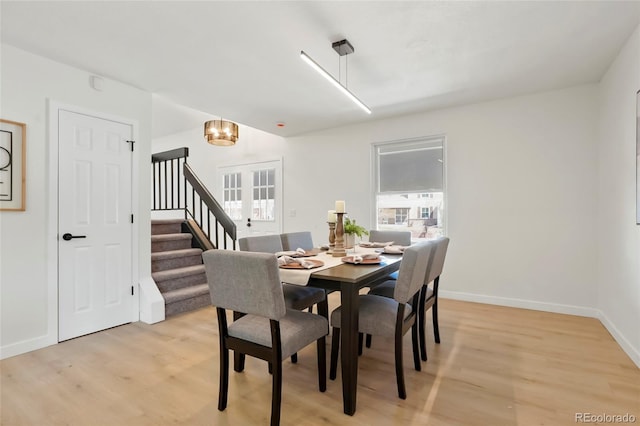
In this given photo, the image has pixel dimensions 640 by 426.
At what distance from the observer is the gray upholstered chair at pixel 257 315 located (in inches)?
63.9

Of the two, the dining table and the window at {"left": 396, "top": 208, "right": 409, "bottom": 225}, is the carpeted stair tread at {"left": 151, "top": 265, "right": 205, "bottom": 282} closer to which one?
the dining table

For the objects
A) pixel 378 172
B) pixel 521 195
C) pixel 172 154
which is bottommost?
pixel 521 195

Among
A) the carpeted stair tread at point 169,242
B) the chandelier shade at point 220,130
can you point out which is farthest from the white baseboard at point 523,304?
the chandelier shade at point 220,130

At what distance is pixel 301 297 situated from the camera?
2.52 meters

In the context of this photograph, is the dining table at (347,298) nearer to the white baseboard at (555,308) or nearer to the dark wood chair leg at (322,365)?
the dark wood chair leg at (322,365)

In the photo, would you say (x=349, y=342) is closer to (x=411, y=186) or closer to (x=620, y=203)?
(x=620, y=203)

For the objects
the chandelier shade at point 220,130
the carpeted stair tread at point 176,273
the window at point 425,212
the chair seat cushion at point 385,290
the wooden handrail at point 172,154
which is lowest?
the carpeted stair tread at point 176,273

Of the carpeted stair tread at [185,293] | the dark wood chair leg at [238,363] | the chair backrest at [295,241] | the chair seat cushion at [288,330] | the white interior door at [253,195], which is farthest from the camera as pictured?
the white interior door at [253,195]

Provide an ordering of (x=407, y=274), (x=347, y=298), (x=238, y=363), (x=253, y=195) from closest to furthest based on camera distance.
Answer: (x=347, y=298) → (x=407, y=274) → (x=238, y=363) → (x=253, y=195)

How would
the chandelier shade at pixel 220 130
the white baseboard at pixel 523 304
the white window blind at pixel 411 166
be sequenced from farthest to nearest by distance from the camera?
the chandelier shade at pixel 220 130 < the white window blind at pixel 411 166 < the white baseboard at pixel 523 304

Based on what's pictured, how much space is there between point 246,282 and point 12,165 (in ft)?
7.92

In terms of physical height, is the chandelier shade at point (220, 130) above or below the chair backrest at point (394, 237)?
above

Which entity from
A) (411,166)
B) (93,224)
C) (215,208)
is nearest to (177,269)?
(215,208)

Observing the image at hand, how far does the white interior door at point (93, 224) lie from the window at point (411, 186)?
3.24 meters
